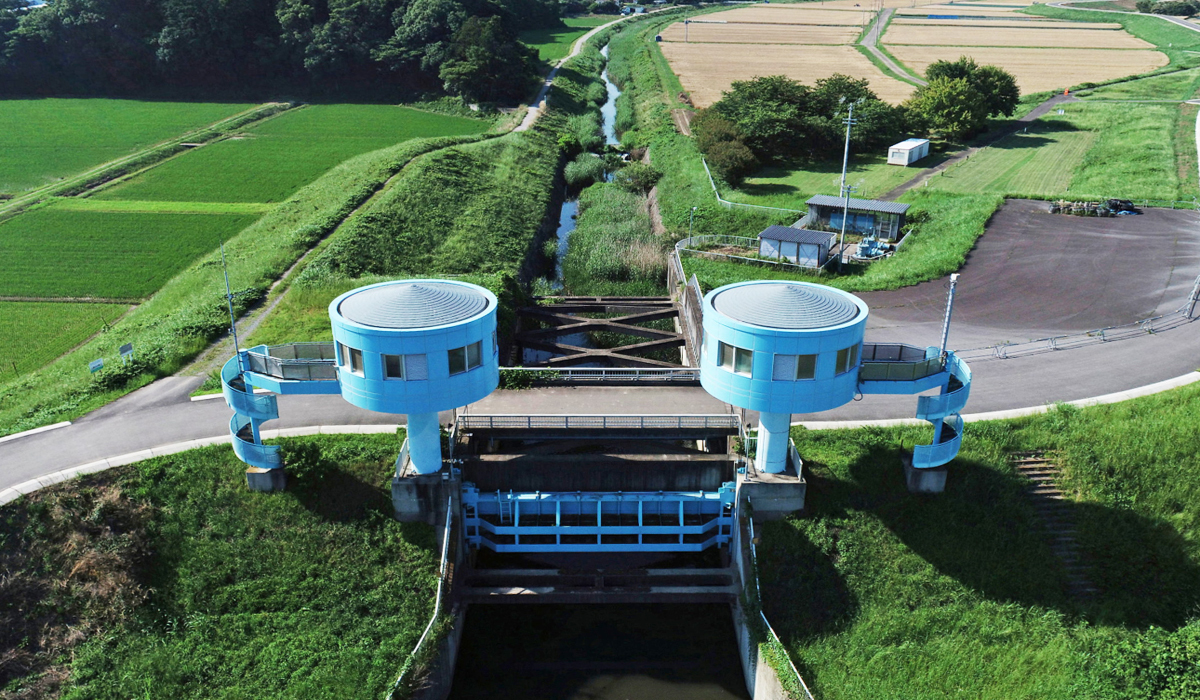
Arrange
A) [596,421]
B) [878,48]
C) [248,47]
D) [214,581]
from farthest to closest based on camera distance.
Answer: [878,48]
[248,47]
[596,421]
[214,581]

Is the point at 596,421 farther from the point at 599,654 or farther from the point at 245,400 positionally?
the point at 245,400

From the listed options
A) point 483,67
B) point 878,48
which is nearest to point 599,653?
point 483,67

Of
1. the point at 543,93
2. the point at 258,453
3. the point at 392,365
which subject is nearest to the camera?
the point at 392,365

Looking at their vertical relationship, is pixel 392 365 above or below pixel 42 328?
above

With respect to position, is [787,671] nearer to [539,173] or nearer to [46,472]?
[46,472]

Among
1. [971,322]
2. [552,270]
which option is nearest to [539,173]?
[552,270]

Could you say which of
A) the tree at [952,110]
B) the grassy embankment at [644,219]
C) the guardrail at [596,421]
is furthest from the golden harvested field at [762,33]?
the guardrail at [596,421]

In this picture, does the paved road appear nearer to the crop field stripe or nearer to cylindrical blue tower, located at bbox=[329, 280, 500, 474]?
the crop field stripe

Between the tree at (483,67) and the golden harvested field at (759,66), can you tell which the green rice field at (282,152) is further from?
the golden harvested field at (759,66)
